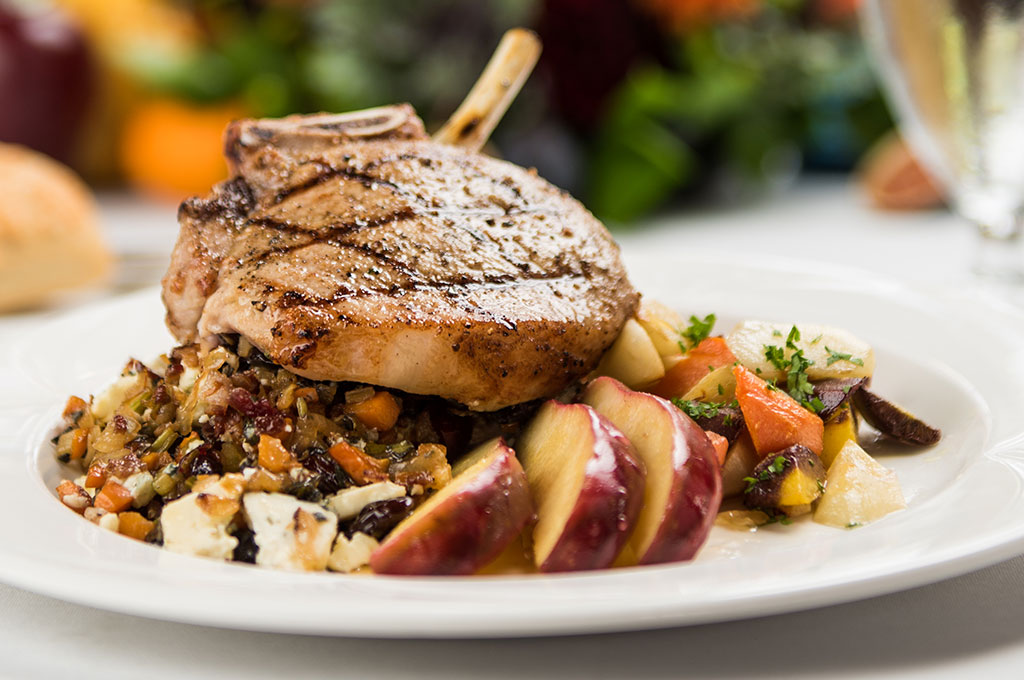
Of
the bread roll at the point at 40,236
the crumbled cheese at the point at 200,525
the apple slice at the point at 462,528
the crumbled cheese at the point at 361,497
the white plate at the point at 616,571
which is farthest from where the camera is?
the bread roll at the point at 40,236

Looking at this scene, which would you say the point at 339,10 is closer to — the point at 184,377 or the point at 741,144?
the point at 741,144

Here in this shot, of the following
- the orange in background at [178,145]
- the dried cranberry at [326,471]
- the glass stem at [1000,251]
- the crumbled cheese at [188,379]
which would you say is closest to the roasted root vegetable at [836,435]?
the dried cranberry at [326,471]

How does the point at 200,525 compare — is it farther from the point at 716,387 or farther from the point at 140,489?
the point at 716,387

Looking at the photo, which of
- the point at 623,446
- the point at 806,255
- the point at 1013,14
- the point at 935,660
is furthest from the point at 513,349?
the point at 806,255

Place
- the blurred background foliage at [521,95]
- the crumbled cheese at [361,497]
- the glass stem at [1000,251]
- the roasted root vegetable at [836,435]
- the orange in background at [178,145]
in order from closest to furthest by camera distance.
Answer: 1. the crumbled cheese at [361,497]
2. the roasted root vegetable at [836,435]
3. the glass stem at [1000,251]
4. the blurred background foliage at [521,95]
5. the orange in background at [178,145]

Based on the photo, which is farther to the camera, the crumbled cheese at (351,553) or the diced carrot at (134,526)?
the diced carrot at (134,526)

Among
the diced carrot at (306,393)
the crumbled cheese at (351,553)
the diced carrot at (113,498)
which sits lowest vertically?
the diced carrot at (113,498)

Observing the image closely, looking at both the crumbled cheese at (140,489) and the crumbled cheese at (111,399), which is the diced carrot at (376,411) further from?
the crumbled cheese at (111,399)

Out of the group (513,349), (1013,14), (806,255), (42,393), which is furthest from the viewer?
(806,255)
